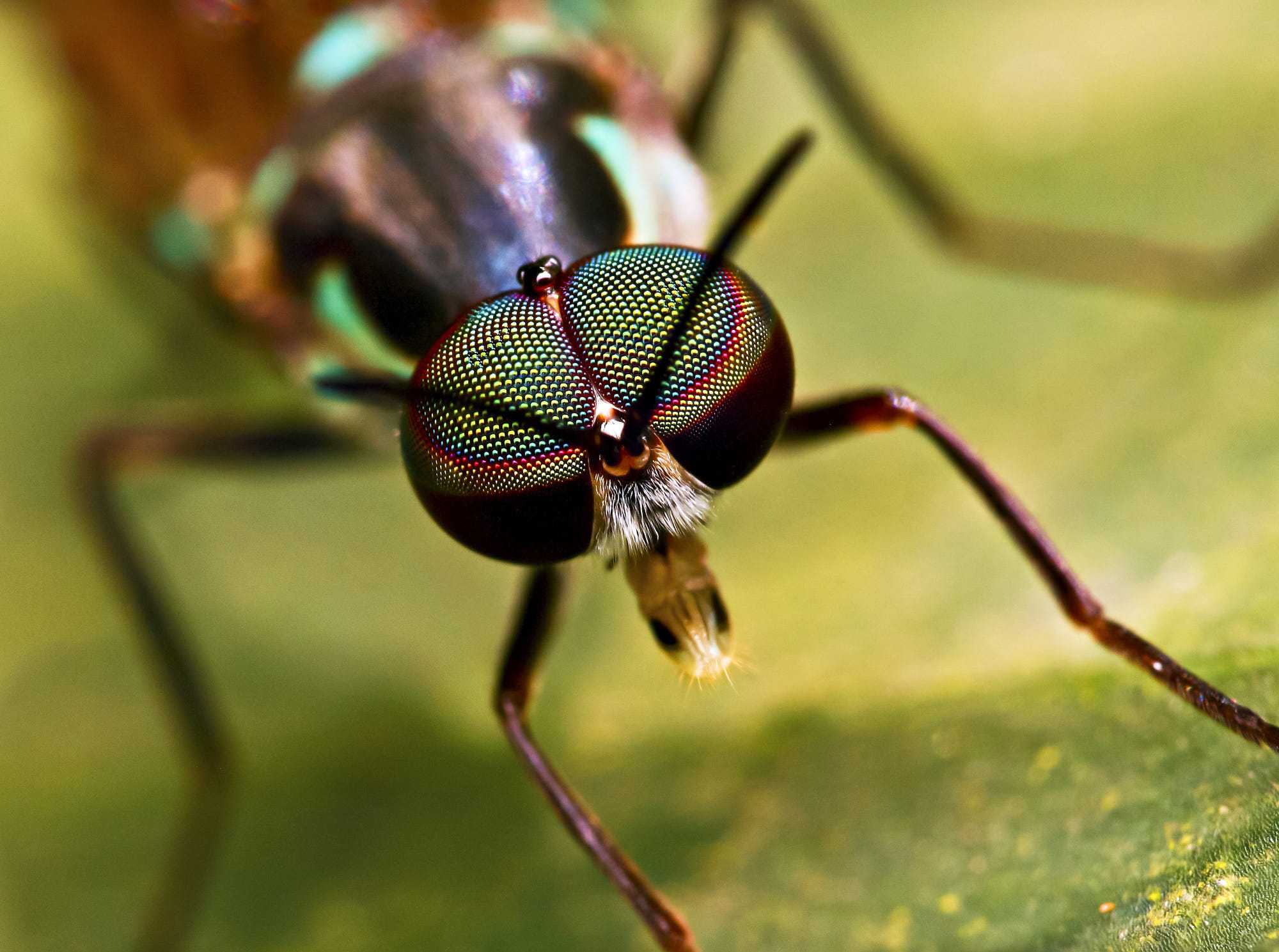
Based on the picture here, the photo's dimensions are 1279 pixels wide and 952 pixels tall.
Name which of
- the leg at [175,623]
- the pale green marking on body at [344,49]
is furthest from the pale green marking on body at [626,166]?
the leg at [175,623]

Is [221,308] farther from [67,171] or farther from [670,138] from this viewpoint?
[670,138]

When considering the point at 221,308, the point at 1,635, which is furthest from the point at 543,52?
the point at 1,635

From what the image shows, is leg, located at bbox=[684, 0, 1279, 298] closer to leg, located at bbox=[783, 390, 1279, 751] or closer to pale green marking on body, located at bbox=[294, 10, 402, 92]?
pale green marking on body, located at bbox=[294, 10, 402, 92]

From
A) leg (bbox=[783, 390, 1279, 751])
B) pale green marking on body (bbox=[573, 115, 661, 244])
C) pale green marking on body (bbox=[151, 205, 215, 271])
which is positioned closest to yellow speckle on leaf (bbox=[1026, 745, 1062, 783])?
leg (bbox=[783, 390, 1279, 751])

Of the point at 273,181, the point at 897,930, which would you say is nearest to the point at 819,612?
the point at 897,930

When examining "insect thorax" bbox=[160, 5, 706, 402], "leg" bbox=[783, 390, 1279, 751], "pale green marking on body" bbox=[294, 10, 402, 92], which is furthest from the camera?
"pale green marking on body" bbox=[294, 10, 402, 92]

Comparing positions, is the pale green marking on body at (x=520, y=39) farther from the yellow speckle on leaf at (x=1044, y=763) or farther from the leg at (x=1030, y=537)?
the yellow speckle on leaf at (x=1044, y=763)

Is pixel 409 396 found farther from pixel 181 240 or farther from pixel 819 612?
pixel 181 240
